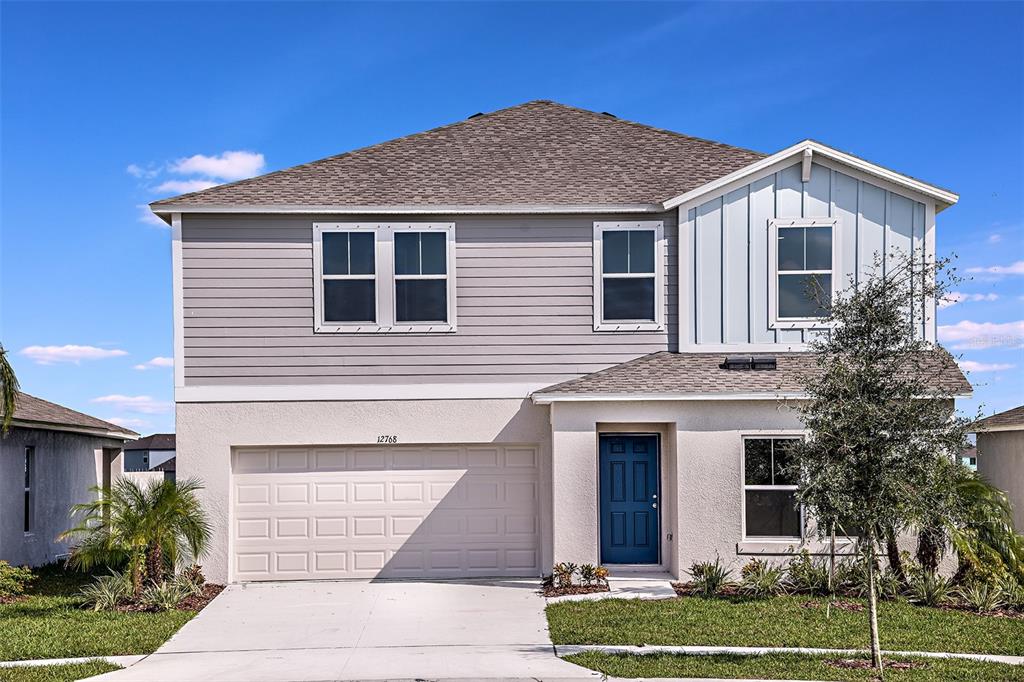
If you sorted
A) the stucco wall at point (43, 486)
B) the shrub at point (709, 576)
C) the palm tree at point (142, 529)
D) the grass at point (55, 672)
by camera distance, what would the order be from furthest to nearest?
the stucco wall at point (43, 486), the shrub at point (709, 576), the palm tree at point (142, 529), the grass at point (55, 672)

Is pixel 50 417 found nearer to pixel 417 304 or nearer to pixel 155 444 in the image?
pixel 417 304

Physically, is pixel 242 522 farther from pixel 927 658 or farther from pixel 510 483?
pixel 927 658

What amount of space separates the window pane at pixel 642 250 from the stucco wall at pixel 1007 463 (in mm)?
6918

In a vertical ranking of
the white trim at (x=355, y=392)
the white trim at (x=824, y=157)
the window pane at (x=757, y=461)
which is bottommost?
the window pane at (x=757, y=461)

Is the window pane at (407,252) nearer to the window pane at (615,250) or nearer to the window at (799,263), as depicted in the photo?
the window pane at (615,250)

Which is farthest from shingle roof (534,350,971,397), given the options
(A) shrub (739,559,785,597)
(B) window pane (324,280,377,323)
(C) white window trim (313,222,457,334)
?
(B) window pane (324,280,377,323)

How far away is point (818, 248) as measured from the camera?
1539 cm

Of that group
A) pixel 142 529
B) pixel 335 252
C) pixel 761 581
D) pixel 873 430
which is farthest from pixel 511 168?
pixel 873 430

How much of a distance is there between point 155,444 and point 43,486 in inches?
799

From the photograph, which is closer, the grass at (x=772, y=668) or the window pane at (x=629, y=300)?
the grass at (x=772, y=668)

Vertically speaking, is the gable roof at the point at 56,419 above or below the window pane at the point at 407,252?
below

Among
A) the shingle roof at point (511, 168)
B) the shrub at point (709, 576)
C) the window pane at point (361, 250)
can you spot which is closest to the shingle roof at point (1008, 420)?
the shrub at point (709, 576)

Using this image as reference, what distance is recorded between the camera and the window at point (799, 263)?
15.3 m

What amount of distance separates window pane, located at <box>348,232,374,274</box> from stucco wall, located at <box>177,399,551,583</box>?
2174 millimetres
